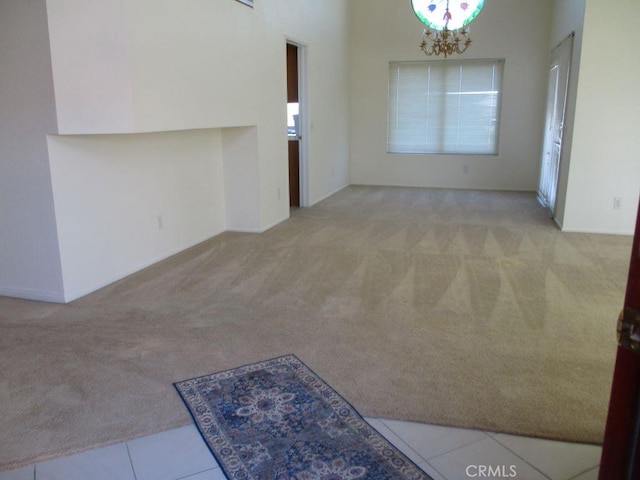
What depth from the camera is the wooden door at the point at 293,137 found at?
21.4 feet

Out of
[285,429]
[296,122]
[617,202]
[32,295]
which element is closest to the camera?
[285,429]

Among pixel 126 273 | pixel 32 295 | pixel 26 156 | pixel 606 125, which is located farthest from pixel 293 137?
pixel 32 295

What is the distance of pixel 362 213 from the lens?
6.59 metres

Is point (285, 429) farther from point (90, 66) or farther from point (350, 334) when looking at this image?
point (90, 66)

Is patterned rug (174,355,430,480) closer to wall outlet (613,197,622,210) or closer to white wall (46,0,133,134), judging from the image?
white wall (46,0,133,134)

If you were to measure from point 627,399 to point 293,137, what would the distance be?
6155 mm

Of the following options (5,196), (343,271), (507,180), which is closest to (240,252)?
(343,271)

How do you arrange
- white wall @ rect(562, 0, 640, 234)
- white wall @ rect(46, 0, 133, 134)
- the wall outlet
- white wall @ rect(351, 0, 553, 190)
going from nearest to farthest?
white wall @ rect(46, 0, 133, 134) < white wall @ rect(562, 0, 640, 234) < the wall outlet < white wall @ rect(351, 0, 553, 190)

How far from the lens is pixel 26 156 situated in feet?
10.8

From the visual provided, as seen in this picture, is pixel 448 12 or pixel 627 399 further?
pixel 448 12

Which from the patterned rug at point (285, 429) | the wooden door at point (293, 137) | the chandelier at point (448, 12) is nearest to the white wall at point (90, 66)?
the patterned rug at point (285, 429)

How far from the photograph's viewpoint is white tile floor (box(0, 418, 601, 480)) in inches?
72.4

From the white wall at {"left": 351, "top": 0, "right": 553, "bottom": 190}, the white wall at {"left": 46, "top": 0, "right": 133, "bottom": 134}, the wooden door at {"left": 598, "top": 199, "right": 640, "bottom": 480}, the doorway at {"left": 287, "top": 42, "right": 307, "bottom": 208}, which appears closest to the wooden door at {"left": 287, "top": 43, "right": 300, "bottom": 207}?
the doorway at {"left": 287, "top": 42, "right": 307, "bottom": 208}

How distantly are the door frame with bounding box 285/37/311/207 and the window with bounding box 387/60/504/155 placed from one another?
2.71 meters
